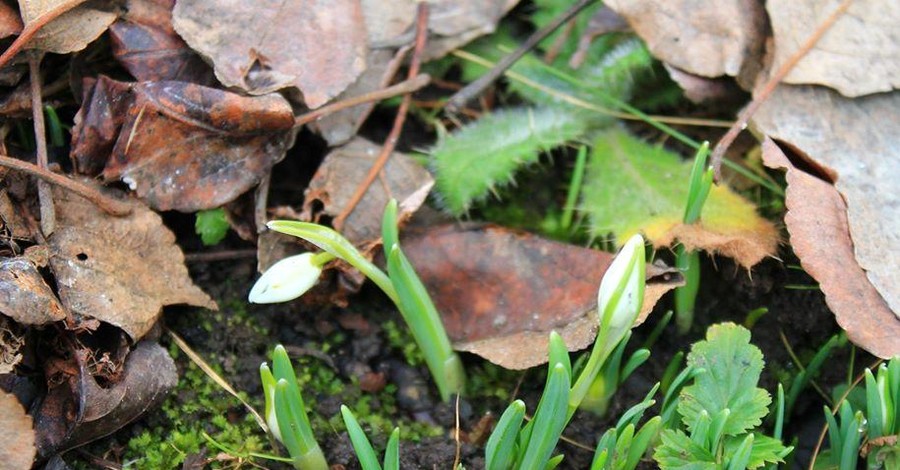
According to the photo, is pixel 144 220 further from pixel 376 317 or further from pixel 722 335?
pixel 722 335

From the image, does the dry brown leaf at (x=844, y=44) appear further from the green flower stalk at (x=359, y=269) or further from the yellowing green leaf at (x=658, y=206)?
the green flower stalk at (x=359, y=269)

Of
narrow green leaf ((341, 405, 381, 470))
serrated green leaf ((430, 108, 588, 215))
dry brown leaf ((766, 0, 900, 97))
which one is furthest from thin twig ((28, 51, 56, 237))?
dry brown leaf ((766, 0, 900, 97))

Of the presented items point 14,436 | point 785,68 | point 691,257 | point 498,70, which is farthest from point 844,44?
point 14,436

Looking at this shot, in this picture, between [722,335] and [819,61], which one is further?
[819,61]

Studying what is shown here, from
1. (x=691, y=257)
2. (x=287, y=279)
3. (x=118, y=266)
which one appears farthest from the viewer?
(x=691, y=257)

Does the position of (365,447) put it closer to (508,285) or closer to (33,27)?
(508,285)

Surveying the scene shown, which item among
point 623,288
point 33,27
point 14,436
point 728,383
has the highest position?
point 33,27

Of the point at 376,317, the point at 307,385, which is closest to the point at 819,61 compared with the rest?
the point at 376,317

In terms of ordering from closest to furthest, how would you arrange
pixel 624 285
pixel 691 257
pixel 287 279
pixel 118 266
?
1. pixel 624 285
2. pixel 287 279
3. pixel 118 266
4. pixel 691 257
